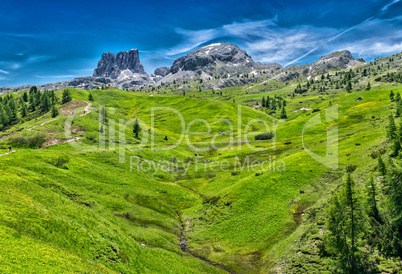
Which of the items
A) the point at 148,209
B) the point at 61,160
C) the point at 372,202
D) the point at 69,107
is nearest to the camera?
the point at 372,202

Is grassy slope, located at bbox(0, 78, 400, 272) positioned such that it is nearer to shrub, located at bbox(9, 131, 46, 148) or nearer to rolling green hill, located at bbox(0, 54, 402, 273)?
rolling green hill, located at bbox(0, 54, 402, 273)

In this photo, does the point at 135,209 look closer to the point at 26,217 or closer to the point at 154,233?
the point at 154,233

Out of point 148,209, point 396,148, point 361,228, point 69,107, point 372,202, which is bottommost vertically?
point 148,209

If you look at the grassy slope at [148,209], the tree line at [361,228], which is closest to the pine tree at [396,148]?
the grassy slope at [148,209]

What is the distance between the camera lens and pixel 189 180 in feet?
314

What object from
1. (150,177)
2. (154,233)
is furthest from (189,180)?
(154,233)

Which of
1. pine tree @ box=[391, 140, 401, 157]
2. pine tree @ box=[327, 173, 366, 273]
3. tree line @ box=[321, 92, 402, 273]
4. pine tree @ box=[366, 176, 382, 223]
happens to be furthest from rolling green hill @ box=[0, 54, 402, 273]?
pine tree @ box=[327, 173, 366, 273]

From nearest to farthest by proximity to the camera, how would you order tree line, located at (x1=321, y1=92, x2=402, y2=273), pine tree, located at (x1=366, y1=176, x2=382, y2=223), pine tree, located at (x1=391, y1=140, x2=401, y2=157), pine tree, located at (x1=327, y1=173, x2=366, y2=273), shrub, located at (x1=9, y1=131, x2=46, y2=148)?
pine tree, located at (x1=327, y1=173, x2=366, y2=273) < tree line, located at (x1=321, y1=92, x2=402, y2=273) < pine tree, located at (x1=366, y1=176, x2=382, y2=223) < pine tree, located at (x1=391, y1=140, x2=401, y2=157) < shrub, located at (x1=9, y1=131, x2=46, y2=148)

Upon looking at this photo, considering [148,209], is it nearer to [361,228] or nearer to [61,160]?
[61,160]

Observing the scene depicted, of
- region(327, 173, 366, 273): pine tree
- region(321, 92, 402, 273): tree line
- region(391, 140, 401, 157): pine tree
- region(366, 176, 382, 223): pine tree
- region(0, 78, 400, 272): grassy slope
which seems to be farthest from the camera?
region(391, 140, 401, 157): pine tree

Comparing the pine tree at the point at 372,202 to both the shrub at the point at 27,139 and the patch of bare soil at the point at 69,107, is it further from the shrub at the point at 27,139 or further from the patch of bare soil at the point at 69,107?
the patch of bare soil at the point at 69,107

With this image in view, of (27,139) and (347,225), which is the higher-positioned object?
(27,139)

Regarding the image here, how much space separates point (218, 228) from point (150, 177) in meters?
42.0

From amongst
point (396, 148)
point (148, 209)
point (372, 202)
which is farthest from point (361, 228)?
point (148, 209)
